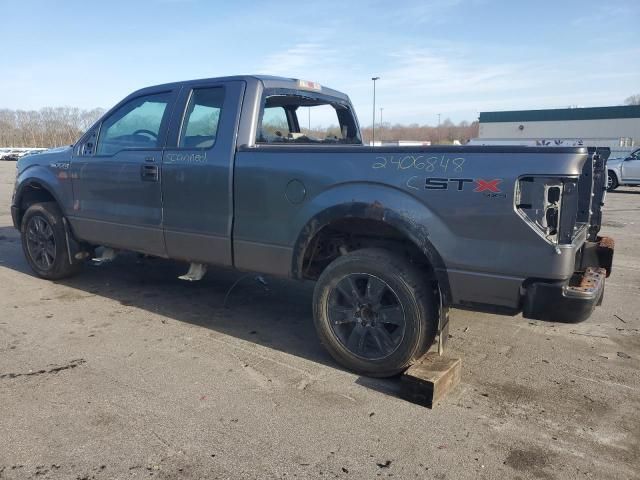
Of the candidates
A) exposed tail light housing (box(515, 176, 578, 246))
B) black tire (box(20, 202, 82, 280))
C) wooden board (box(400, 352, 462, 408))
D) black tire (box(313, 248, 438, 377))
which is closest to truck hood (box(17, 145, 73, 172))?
black tire (box(20, 202, 82, 280))

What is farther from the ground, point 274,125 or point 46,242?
point 274,125

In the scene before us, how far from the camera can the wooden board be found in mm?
3270

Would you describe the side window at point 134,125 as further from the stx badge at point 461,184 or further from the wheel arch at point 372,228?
the stx badge at point 461,184

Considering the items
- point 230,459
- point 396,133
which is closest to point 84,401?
point 230,459

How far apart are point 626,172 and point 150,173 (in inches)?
835

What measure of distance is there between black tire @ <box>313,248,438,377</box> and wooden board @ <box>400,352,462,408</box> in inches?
5.0

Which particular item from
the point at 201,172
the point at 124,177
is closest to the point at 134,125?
the point at 124,177

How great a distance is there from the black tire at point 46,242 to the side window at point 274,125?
268 centimetres

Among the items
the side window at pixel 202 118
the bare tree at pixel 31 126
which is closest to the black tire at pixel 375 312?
the side window at pixel 202 118

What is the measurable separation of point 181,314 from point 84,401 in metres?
1.75

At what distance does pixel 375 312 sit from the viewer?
365 cm

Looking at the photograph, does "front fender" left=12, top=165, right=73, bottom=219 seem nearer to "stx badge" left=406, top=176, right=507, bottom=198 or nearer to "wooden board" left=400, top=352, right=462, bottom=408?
"stx badge" left=406, top=176, right=507, bottom=198

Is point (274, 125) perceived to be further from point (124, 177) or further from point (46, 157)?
point (46, 157)

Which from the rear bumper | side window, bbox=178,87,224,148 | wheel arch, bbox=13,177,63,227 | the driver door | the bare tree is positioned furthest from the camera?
→ the bare tree
